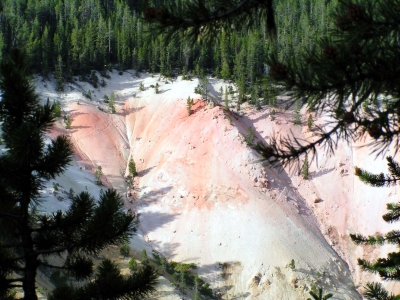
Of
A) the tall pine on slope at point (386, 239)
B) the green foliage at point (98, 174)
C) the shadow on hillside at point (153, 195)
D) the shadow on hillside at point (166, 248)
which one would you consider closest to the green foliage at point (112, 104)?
the green foliage at point (98, 174)

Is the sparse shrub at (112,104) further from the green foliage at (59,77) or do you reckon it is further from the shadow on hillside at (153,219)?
the shadow on hillside at (153,219)

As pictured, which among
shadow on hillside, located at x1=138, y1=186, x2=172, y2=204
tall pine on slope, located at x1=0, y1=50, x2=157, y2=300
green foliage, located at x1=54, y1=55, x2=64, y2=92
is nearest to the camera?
tall pine on slope, located at x1=0, y1=50, x2=157, y2=300

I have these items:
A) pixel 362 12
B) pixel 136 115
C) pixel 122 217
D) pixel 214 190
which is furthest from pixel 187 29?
pixel 136 115

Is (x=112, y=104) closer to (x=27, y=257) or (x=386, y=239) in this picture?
(x=386, y=239)

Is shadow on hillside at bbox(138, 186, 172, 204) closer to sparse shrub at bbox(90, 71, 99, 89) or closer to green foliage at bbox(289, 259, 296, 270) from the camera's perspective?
green foliage at bbox(289, 259, 296, 270)

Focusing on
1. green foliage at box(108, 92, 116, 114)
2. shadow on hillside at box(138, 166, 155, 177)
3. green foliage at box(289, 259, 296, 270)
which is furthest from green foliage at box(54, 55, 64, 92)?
green foliage at box(289, 259, 296, 270)

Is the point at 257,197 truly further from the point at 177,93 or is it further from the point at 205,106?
the point at 177,93

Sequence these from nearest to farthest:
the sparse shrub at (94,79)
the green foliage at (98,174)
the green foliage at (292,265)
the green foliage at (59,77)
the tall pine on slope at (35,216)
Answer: the tall pine on slope at (35,216) < the green foliage at (292,265) < the green foliage at (98,174) < the green foliage at (59,77) < the sparse shrub at (94,79)
